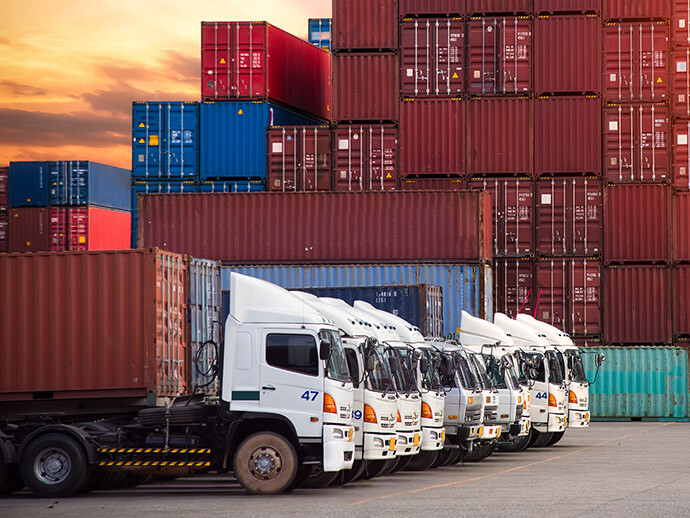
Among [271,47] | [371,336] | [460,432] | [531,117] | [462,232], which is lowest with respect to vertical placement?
[460,432]

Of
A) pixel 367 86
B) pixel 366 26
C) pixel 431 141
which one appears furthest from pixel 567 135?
pixel 366 26

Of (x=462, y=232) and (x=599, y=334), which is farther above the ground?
(x=462, y=232)

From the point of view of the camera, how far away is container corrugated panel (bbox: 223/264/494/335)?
34031 millimetres

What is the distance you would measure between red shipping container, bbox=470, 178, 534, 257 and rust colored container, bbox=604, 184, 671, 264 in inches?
96.6

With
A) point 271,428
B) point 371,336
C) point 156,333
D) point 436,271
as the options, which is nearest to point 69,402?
point 156,333

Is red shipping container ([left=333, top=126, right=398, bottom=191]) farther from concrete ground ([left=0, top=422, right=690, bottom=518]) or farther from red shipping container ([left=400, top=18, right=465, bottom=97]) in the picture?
concrete ground ([left=0, top=422, right=690, bottom=518])

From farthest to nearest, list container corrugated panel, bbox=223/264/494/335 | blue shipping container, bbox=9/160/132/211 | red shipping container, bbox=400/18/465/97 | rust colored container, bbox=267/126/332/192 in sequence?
1. blue shipping container, bbox=9/160/132/211
2. red shipping container, bbox=400/18/465/97
3. rust colored container, bbox=267/126/332/192
4. container corrugated panel, bbox=223/264/494/335

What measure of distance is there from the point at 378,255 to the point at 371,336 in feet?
53.8

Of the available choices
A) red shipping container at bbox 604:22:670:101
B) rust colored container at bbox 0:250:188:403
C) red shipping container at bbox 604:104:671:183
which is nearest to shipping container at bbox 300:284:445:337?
rust colored container at bbox 0:250:188:403

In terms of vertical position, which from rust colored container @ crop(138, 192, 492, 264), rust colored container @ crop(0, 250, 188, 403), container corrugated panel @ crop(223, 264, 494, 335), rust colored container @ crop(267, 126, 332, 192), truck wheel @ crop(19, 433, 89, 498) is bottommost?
truck wheel @ crop(19, 433, 89, 498)

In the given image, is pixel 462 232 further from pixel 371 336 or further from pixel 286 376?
pixel 286 376

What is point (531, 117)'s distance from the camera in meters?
39.7

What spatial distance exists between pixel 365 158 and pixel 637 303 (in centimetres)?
956

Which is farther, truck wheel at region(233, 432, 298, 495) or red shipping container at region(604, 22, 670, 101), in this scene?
red shipping container at region(604, 22, 670, 101)
